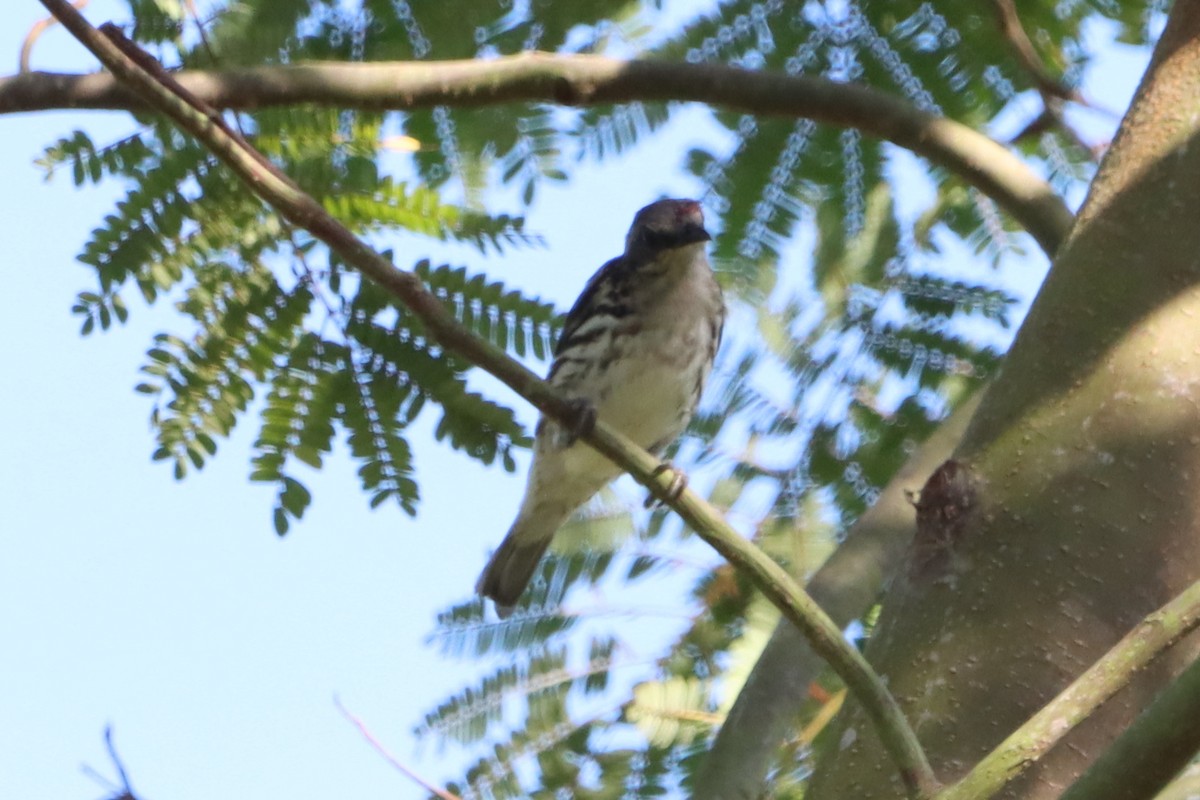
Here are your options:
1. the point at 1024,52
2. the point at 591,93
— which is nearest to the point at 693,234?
the point at 591,93

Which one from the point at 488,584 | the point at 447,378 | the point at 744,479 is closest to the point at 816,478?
the point at 744,479

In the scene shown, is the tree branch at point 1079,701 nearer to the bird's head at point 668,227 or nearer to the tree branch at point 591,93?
the tree branch at point 591,93

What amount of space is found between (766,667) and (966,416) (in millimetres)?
926

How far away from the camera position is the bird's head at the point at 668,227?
4379mm

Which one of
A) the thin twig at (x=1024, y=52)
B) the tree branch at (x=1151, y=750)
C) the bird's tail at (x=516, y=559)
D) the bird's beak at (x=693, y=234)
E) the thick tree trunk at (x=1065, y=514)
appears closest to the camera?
the tree branch at (x=1151, y=750)

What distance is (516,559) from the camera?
5.13m

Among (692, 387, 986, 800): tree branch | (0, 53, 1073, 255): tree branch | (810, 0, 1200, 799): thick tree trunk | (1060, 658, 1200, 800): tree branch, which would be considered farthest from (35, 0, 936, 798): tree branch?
(692, 387, 986, 800): tree branch

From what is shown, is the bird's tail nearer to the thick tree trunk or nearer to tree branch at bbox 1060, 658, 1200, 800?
the thick tree trunk

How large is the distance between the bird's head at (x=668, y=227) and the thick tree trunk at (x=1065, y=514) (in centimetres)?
135

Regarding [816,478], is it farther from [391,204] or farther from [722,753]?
[391,204]

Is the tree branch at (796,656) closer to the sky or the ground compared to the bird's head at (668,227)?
closer to the ground

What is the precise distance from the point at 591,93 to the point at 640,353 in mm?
1298

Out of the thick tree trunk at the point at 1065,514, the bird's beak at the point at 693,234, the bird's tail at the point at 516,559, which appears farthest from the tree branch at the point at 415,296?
the bird's tail at the point at 516,559

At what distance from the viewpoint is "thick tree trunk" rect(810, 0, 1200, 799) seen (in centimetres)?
271
